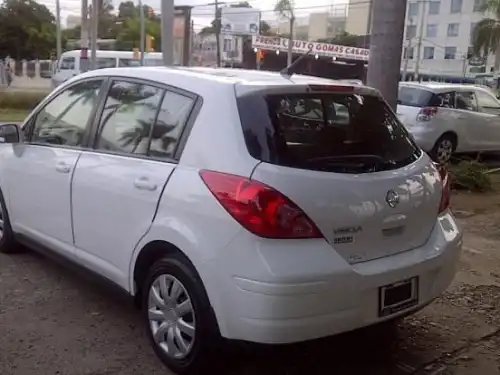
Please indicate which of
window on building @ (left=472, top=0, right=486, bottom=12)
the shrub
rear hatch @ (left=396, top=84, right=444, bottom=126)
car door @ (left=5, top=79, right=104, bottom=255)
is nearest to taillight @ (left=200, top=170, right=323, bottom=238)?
car door @ (left=5, top=79, right=104, bottom=255)

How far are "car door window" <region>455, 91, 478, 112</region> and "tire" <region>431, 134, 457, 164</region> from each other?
0.64 m

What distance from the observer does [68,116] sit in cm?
429

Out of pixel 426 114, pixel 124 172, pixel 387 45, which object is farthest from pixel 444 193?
pixel 426 114

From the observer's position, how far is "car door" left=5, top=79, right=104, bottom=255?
4055mm

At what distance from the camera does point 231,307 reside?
2.85 m

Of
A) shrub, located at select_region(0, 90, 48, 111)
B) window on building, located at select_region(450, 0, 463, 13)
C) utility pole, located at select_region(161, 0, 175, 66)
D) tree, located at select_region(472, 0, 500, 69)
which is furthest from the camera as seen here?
window on building, located at select_region(450, 0, 463, 13)

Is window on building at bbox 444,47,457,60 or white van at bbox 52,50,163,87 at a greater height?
window on building at bbox 444,47,457,60

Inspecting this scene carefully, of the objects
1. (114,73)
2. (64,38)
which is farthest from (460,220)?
(64,38)

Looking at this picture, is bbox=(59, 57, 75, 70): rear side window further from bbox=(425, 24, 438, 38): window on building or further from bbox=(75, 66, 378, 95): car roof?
bbox=(425, 24, 438, 38): window on building

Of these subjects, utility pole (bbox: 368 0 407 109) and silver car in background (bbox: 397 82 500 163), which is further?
silver car in background (bbox: 397 82 500 163)

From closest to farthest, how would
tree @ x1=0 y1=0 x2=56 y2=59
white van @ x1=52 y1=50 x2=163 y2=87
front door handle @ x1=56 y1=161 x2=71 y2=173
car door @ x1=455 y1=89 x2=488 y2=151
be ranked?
1. front door handle @ x1=56 y1=161 x2=71 y2=173
2. car door @ x1=455 y1=89 x2=488 y2=151
3. white van @ x1=52 y1=50 x2=163 y2=87
4. tree @ x1=0 y1=0 x2=56 y2=59

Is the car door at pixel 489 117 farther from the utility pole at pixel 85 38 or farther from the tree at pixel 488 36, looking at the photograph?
the tree at pixel 488 36

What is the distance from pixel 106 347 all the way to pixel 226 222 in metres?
1.25

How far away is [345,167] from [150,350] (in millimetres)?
1537
